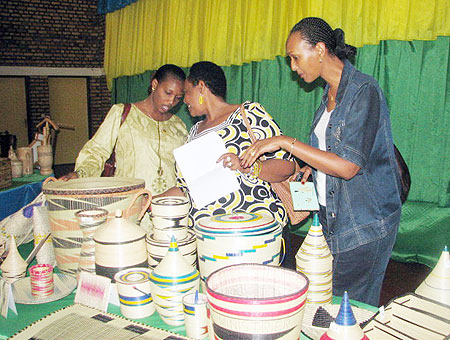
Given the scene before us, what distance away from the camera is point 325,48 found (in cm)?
149

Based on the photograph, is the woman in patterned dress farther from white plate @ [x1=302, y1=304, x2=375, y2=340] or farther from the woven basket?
the woven basket

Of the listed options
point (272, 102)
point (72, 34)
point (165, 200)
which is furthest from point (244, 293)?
point (72, 34)

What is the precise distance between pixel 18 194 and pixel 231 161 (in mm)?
2257

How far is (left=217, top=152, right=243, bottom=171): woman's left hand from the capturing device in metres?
1.62

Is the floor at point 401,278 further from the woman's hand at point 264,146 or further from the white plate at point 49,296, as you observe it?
the white plate at point 49,296

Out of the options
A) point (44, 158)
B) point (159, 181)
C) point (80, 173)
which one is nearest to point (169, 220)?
point (80, 173)

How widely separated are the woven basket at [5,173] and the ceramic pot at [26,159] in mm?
596

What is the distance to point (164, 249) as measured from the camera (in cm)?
129

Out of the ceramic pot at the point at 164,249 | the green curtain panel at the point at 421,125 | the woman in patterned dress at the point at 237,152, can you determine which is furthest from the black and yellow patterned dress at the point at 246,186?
the green curtain panel at the point at 421,125

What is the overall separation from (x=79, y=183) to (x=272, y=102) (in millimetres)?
3514

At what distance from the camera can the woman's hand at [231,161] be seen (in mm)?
1617

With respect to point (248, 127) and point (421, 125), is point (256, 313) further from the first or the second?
point (421, 125)

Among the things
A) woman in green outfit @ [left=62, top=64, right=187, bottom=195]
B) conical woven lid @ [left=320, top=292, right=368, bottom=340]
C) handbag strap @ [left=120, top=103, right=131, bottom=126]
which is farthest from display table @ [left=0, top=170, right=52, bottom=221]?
conical woven lid @ [left=320, top=292, right=368, bottom=340]

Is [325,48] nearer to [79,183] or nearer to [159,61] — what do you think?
[79,183]
